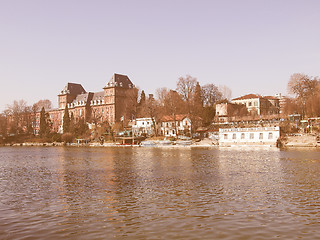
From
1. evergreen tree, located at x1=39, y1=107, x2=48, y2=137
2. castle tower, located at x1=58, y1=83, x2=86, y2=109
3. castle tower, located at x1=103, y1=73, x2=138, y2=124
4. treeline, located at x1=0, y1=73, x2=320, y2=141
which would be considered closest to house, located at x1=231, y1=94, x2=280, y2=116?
treeline, located at x1=0, y1=73, x2=320, y2=141

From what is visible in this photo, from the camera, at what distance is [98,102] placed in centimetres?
15525

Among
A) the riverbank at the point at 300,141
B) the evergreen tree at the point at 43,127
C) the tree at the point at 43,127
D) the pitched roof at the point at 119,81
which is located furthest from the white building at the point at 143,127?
the riverbank at the point at 300,141

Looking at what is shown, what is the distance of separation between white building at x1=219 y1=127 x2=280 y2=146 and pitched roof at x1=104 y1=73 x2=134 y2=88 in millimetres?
80255

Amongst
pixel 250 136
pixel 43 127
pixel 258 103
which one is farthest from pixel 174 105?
pixel 43 127

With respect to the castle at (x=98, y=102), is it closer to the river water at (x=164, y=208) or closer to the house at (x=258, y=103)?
the house at (x=258, y=103)

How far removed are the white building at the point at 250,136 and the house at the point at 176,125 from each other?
57.9 feet

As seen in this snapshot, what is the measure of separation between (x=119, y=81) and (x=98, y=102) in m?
14.7

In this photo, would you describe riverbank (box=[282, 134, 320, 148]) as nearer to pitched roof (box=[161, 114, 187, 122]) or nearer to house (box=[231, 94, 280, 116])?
pitched roof (box=[161, 114, 187, 122])

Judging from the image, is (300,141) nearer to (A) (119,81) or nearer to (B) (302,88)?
(B) (302,88)

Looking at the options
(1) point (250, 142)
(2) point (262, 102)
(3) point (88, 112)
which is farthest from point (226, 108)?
(3) point (88, 112)

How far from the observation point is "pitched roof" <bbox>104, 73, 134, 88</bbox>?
14850 centimetres

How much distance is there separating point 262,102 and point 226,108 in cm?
2147

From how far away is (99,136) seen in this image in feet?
357

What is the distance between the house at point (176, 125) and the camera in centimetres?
9544
